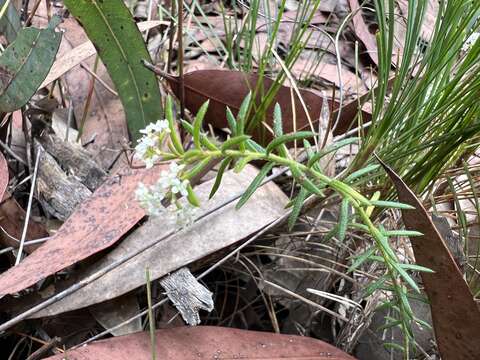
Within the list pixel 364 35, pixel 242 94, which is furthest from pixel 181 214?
pixel 364 35

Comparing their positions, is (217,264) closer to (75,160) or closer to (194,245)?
(194,245)

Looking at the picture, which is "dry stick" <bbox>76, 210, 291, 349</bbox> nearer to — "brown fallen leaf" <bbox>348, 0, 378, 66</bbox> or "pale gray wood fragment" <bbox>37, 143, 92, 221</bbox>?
"pale gray wood fragment" <bbox>37, 143, 92, 221</bbox>

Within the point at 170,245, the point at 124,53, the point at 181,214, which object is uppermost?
the point at 124,53

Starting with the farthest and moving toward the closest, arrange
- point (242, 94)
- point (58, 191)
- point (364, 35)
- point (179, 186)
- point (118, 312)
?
point (364, 35) → point (242, 94) → point (58, 191) → point (118, 312) → point (179, 186)

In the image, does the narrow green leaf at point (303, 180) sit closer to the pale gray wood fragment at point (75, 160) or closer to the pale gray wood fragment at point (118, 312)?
the pale gray wood fragment at point (118, 312)

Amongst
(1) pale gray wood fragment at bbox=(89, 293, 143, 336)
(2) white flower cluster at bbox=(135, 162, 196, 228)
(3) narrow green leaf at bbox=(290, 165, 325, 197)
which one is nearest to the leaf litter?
(1) pale gray wood fragment at bbox=(89, 293, 143, 336)

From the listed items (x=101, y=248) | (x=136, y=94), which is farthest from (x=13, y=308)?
(x=136, y=94)
